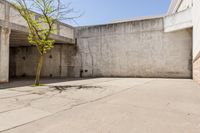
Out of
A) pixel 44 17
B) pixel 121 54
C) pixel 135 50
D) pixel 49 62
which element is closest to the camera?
pixel 44 17

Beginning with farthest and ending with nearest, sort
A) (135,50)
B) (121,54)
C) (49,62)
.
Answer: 1. (49,62)
2. (121,54)
3. (135,50)

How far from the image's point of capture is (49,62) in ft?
55.8

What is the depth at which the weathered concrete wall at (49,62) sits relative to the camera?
16.7m

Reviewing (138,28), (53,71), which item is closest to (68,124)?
(138,28)

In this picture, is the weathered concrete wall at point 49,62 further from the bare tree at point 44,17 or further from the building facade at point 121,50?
the bare tree at point 44,17

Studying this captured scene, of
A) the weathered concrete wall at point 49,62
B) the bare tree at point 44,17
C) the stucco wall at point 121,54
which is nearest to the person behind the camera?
the bare tree at point 44,17

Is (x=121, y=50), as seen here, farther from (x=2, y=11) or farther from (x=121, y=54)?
(x=2, y=11)

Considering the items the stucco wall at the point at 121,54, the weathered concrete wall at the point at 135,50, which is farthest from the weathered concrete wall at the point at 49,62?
the weathered concrete wall at the point at 135,50

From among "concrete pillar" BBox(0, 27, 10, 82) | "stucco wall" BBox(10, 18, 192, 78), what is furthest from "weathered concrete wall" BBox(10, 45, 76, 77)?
"concrete pillar" BBox(0, 27, 10, 82)

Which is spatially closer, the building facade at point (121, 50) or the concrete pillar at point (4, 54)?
the concrete pillar at point (4, 54)

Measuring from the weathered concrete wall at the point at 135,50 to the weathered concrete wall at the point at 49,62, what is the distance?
1.47 m

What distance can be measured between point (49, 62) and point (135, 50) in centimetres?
932

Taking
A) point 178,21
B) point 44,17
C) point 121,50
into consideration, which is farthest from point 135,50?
point 44,17

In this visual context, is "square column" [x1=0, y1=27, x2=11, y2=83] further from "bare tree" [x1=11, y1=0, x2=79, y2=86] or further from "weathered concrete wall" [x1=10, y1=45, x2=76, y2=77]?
"weathered concrete wall" [x1=10, y1=45, x2=76, y2=77]
